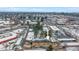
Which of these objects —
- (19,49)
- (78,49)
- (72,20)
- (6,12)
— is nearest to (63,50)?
(78,49)

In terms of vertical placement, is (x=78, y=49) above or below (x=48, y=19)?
below

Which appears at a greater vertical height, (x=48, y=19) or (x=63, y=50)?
(x=48, y=19)

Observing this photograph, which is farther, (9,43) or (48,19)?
(48,19)

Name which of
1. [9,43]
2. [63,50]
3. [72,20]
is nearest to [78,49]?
[63,50]

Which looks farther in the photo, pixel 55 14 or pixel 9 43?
pixel 55 14

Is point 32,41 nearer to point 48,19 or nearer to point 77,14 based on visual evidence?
point 48,19
